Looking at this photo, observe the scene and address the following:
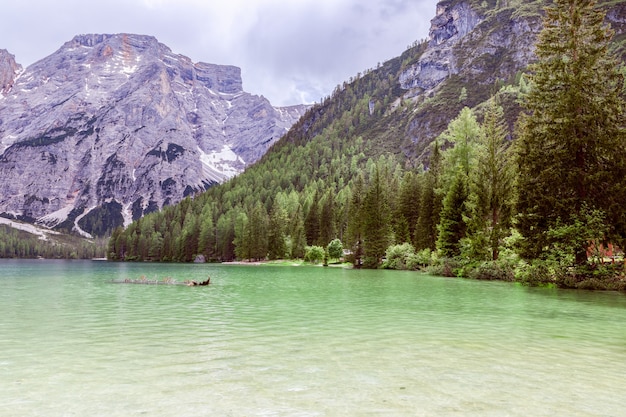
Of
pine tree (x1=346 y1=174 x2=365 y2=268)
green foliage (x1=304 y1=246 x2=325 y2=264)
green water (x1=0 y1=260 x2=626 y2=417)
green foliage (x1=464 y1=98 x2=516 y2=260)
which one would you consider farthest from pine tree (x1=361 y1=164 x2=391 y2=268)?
green water (x1=0 y1=260 x2=626 y2=417)

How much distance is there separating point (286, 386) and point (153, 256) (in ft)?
588

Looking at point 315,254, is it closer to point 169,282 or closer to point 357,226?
point 357,226

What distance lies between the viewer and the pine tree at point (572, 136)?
33.0 metres

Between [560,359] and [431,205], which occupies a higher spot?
[431,205]

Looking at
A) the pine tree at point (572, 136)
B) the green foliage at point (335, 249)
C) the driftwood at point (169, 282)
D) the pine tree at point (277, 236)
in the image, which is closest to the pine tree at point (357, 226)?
the green foliage at point (335, 249)

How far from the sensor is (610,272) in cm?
3269

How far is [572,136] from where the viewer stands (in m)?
33.9

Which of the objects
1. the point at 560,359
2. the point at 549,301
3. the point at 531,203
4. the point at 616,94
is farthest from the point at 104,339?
the point at 616,94

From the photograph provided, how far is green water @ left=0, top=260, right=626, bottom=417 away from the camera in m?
6.54

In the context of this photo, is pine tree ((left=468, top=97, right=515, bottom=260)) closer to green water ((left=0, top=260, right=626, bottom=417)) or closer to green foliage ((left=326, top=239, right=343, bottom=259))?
green water ((left=0, top=260, right=626, bottom=417))

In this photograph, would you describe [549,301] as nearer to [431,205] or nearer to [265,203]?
[431,205]

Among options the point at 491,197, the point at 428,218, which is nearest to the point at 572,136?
the point at 491,197

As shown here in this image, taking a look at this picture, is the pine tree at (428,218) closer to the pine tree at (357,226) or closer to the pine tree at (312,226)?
the pine tree at (357,226)

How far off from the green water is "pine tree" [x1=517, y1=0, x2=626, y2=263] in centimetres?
1728
